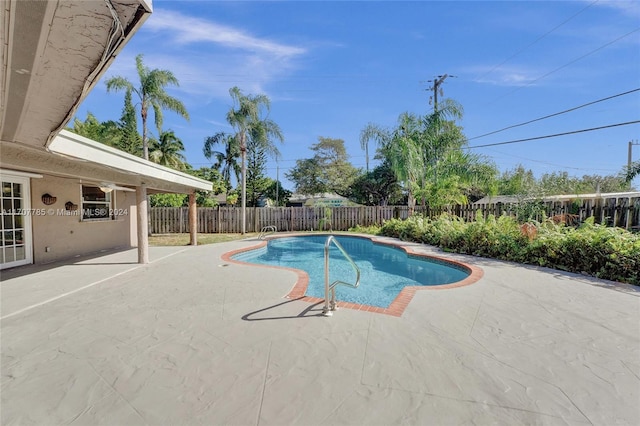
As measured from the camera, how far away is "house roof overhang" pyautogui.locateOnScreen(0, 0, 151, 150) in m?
1.51

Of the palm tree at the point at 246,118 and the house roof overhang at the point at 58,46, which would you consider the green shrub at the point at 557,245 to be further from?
→ the palm tree at the point at 246,118

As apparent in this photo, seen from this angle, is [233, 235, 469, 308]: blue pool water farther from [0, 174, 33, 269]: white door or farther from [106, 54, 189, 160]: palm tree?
[106, 54, 189, 160]: palm tree

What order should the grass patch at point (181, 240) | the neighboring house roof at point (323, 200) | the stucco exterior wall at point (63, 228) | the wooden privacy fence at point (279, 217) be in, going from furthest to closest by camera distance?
the neighboring house roof at point (323, 200)
the wooden privacy fence at point (279, 217)
the grass patch at point (181, 240)
the stucco exterior wall at point (63, 228)

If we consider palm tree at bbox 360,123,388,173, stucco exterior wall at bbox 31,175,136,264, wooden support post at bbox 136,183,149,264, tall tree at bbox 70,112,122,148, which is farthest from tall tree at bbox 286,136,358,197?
wooden support post at bbox 136,183,149,264

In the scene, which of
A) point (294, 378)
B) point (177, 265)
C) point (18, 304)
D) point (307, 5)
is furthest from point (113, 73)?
point (294, 378)

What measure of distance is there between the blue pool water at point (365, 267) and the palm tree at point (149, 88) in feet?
33.8

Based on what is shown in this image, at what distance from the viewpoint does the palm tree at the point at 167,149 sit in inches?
810

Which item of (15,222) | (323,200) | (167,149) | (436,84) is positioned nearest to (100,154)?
(15,222)

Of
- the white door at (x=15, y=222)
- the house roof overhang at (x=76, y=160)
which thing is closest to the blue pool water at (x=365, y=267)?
Result: the house roof overhang at (x=76, y=160)

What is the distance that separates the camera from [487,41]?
10.6m

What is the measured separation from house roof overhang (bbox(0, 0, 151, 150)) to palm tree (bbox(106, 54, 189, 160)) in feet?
50.3

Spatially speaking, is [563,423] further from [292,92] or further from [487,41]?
[292,92]

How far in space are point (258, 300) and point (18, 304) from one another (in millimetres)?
3463

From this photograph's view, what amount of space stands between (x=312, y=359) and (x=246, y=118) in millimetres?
15234
